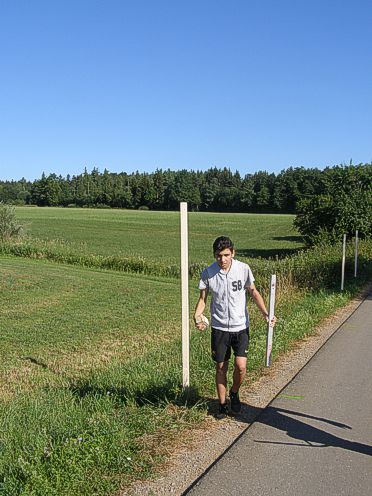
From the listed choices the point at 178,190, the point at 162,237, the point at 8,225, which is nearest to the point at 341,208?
the point at 8,225

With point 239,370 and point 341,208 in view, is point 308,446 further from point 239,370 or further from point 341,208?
point 341,208

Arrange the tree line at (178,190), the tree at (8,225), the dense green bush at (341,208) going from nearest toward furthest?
the dense green bush at (341,208), the tree at (8,225), the tree line at (178,190)

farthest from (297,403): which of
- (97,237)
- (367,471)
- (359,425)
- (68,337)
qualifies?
(97,237)

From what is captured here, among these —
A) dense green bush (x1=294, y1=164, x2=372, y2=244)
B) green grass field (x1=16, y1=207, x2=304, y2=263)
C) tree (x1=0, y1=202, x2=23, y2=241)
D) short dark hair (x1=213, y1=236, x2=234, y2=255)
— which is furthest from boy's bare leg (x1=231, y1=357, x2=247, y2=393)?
tree (x1=0, y1=202, x2=23, y2=241)

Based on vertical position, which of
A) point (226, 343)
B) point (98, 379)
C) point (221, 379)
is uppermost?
point (226, 343)

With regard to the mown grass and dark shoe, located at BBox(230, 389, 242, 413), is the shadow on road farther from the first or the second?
the mown grass

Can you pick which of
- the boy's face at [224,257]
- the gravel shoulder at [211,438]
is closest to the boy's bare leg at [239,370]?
the gravel shoulder at [211,438]

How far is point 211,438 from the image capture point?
191 inches

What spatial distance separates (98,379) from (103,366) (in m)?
1.75

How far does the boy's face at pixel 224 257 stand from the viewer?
17.0 feet

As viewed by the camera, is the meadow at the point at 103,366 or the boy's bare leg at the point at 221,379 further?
the boy's bare leg at the point at 221,379

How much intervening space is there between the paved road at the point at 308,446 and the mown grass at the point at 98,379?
60 centimetres

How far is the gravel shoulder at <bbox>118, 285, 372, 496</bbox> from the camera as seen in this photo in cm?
393

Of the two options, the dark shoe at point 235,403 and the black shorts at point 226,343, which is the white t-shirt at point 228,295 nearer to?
the black shorts at point 226,343
